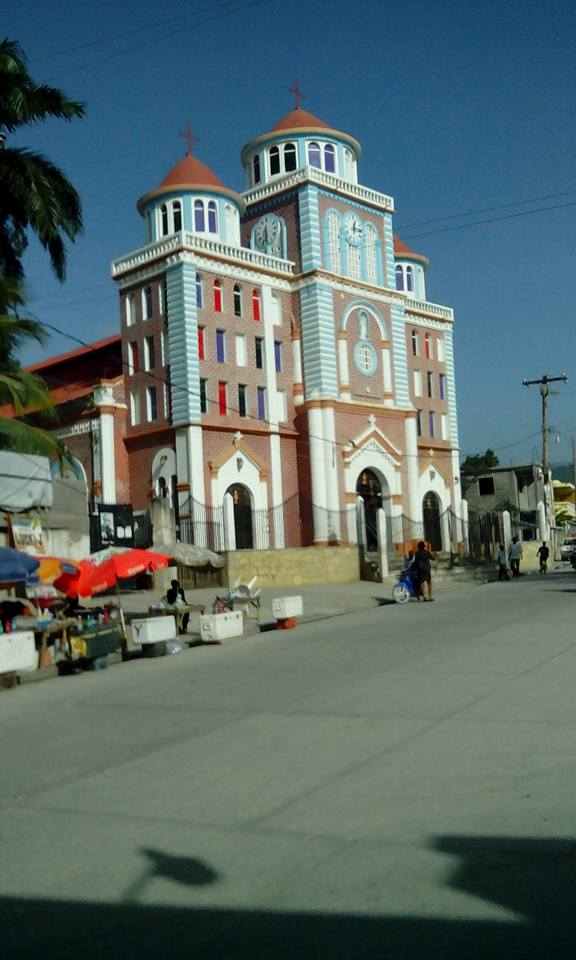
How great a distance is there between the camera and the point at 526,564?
149 feet

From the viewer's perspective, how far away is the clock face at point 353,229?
42.8 meters

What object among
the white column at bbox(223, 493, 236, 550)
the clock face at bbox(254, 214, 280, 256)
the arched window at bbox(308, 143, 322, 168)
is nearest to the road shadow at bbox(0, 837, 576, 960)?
the white column at bbox(223, 493, 236, 550)

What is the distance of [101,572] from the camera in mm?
16453

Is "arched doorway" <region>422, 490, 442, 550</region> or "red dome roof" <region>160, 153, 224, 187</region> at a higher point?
"red dome roof" <region>160, 153, 224, 187</region>

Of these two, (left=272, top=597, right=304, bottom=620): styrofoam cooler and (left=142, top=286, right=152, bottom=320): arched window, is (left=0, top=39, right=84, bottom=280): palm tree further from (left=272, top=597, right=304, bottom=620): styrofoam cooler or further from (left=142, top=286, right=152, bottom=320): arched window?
(left=142, top=286, right=152, bottom=320): arched window

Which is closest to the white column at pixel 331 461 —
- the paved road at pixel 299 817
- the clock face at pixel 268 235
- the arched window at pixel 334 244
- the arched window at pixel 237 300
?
the arched window at pixel 237 300

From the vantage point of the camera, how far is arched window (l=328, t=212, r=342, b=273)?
137ft

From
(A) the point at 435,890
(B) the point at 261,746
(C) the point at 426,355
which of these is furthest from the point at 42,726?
(C) the point at 426,355

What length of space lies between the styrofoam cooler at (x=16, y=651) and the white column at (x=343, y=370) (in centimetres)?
2901

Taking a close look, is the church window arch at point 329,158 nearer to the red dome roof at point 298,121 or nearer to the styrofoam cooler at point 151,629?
the red dome roof at point 298,121

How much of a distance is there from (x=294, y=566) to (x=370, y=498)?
1222 centimetres

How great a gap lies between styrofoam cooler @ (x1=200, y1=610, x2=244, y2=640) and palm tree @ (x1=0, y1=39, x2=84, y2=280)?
9.91 metres

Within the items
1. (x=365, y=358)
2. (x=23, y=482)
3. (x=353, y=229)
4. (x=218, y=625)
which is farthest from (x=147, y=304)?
(x=218, y=625)

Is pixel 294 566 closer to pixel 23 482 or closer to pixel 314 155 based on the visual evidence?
pixel 23 482
